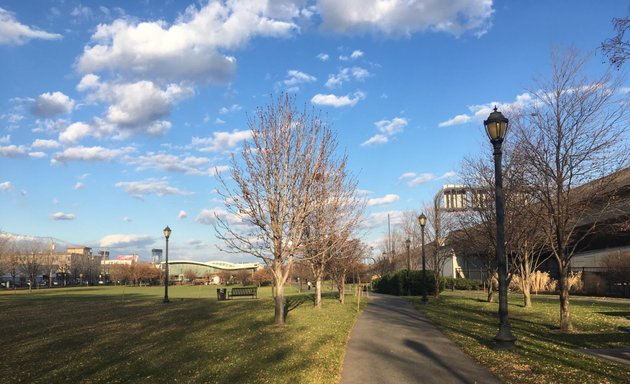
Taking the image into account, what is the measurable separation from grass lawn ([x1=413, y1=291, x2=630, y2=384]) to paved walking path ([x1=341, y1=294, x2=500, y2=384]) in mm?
396

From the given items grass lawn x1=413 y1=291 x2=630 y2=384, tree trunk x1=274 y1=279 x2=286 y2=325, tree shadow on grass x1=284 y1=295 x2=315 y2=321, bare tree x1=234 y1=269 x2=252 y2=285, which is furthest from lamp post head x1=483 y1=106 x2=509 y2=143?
bare tree x1=234 y1=269 x2=252 y2=285

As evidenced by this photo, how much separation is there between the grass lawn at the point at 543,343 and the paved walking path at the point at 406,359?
1.30 ft


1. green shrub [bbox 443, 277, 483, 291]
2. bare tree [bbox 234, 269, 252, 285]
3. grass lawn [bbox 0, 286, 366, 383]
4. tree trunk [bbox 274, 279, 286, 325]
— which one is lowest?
bare tree [bbox 234, 269, 252, 285]

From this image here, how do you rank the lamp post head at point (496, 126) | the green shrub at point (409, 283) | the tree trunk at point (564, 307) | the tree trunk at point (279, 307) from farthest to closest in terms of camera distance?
1. the green shrub at point (409, 283)
2. the tree trunk at point (279, 307)
3. the tree trunk at point (564, 307)
4. the lamp post head at point (496, 126)

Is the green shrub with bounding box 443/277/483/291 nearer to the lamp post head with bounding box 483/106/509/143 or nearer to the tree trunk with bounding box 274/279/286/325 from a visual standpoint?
the tree trunk with bounding box 274/279/286/325

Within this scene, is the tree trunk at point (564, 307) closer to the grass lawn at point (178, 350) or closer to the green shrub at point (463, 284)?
the grass lawn at point (178, 350)

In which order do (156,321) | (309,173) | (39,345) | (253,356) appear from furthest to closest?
(156,321) → (309,173) → (39,345) → (253,356)

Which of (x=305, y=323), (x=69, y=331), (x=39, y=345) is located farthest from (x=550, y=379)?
(x=69, y=331)

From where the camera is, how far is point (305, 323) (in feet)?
54.2

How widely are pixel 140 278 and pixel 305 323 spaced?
370ft

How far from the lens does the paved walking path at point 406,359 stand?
8188 millimetres

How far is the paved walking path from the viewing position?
8188 millimetres

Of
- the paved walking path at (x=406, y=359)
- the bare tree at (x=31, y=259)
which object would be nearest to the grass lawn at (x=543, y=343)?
the paved walking path at (x=406, y=359)

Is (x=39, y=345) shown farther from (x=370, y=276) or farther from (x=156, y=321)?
(x=370, y=276)
